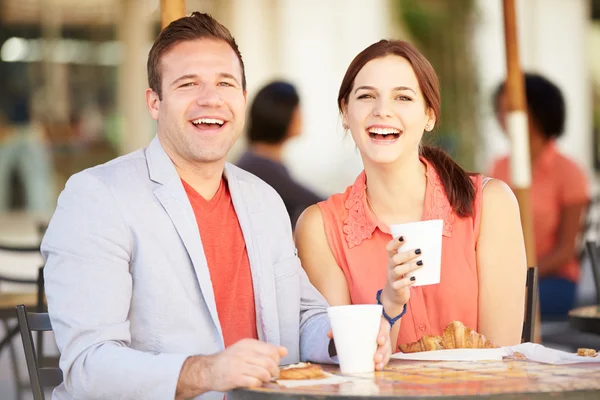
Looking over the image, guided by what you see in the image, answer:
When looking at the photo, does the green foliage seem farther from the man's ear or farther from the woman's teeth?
the man's ear

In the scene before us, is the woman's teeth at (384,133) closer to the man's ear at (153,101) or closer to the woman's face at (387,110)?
the woman's face at (387,110)

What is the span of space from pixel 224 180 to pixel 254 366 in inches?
34.6

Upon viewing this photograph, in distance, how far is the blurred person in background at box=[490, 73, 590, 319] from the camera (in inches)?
203

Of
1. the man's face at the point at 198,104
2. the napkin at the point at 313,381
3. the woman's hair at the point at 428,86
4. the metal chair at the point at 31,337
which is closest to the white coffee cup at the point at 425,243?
the napkin at the point at 313,381

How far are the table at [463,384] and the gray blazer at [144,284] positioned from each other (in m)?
0.37

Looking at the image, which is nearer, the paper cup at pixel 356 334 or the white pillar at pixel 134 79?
the paper cup at pixel 356 334

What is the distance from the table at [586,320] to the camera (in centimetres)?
311

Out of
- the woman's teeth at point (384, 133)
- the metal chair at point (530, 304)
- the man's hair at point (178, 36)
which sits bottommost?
the metal chair at point (530, 304)

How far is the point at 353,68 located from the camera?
2.96m

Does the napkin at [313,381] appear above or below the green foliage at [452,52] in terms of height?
below

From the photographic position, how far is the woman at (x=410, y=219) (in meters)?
2.82

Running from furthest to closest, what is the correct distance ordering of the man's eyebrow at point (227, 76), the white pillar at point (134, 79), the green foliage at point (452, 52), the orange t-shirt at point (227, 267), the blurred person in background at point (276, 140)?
the green foliage at point (452, 52)
the white pillar at point (134, 79)
the blurred person in background at point (276, 140)
the man's eyebrow at point (227, 76)
the orange t-shirt at point (227, 267)

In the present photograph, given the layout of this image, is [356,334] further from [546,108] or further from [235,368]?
[546,108]

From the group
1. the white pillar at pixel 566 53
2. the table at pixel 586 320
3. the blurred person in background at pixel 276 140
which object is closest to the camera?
the table at pixel 586 320
